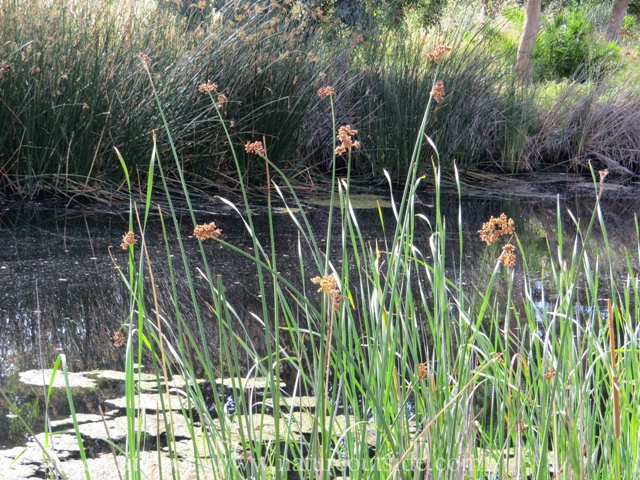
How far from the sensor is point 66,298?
284 centimetres

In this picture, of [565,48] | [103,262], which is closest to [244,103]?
[103,262]

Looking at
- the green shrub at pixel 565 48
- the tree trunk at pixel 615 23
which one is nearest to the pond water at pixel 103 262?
the green shrub at pixel 565 48

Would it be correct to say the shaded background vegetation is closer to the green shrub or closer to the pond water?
the pond water

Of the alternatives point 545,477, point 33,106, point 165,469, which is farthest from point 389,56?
point 545,477

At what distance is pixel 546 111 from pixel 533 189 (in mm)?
1547

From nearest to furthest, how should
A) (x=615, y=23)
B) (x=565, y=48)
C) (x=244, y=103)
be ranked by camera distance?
1. (x=244, y=103)
2. (x=565, y=48)
3. (x=615, y=23)

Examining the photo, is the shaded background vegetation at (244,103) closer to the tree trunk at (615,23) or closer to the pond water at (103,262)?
the pond water at (103,262)

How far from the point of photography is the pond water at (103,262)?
2260mm

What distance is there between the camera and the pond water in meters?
2.26

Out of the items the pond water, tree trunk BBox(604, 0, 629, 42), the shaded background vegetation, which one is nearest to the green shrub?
tree trunk BBox(604, 0, 629, 42)

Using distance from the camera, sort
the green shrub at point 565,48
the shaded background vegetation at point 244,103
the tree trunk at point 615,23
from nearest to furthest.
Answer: the shaded background vegetation at point 244,103 < the green shrub at point 565,48 < the tree trunk at point 615,23

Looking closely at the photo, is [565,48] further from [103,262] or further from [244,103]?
[103,262]

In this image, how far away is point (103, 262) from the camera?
11.1 ft

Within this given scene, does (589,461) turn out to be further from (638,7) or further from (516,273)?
(638,7)
